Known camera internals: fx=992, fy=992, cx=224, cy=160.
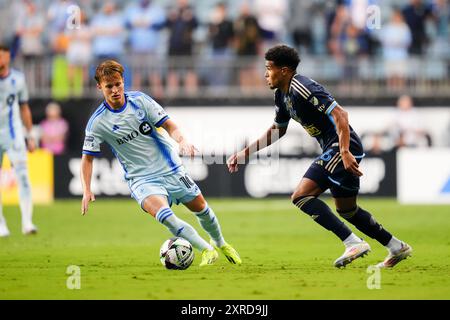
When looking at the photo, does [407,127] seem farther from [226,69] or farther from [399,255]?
[399,255]

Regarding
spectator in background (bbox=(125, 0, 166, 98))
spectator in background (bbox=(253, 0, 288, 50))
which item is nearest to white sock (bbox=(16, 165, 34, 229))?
spectator in background (bbox=(125, 0, 166, 98))

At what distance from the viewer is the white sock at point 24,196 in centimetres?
1516

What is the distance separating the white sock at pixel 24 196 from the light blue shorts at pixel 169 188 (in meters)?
5.17

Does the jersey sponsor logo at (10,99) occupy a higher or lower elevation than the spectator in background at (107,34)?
lower

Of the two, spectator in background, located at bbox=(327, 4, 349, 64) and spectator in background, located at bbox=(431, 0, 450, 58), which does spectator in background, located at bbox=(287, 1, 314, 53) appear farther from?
spectator in background, located at bbox=(431, 0, 450, 58)

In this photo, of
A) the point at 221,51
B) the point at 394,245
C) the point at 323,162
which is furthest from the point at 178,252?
the point at 221,51

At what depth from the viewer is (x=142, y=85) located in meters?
23.0

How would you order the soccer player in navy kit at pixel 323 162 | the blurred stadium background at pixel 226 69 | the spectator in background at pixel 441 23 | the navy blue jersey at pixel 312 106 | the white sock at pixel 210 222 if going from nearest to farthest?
the navy blue jersey at pixel 312 106, the soccer player in navy kit at pixel 323 162, the white sock at pixel 210 222, the blurred stadium background at pixel 226 69, the spectator in background at pixel 441 23

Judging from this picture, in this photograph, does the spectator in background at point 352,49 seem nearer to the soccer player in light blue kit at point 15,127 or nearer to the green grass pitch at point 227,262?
the green grass pitch at point 227,262

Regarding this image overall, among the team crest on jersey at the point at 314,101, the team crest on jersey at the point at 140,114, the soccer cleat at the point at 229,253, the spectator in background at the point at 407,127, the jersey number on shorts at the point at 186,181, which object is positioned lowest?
the spectator in background at the point at 407,127

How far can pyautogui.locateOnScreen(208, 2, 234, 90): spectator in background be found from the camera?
23109mm

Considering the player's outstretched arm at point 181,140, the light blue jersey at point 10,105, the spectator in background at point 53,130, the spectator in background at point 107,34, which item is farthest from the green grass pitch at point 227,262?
the spectator in background at point 107,34
